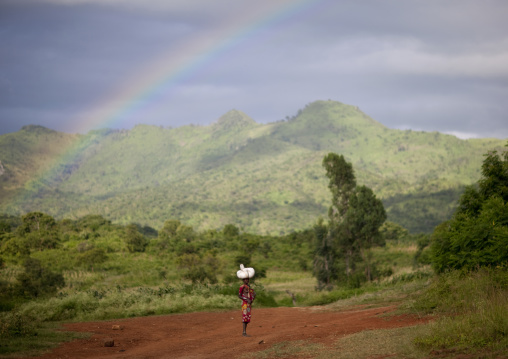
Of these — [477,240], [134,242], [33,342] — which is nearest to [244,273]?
[33,342]

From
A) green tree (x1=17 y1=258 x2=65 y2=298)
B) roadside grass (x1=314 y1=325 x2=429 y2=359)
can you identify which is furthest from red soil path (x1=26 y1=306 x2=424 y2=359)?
green tree (x1=17 y1=258 x2=65 y2=298)

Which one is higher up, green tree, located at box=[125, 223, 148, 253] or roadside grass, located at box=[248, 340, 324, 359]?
green tree, located at box=[125, 223, 148, 253]

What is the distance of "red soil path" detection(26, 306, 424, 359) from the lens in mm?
11766

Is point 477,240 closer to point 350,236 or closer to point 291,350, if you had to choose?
point 291,350

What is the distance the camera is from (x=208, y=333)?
1575 cm

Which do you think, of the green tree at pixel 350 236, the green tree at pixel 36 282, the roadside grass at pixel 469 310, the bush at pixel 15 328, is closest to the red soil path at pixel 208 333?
the roadside grass at pixel 469 310

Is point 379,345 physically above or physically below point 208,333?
above

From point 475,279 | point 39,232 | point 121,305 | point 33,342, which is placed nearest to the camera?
point 33,342

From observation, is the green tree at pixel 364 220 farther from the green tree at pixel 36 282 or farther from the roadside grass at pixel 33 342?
the roadside grass at pixel 33 342

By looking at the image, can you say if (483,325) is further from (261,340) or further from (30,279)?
(30,279)

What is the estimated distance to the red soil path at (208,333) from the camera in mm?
11766

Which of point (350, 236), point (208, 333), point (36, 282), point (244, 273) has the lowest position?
point (208, 333)

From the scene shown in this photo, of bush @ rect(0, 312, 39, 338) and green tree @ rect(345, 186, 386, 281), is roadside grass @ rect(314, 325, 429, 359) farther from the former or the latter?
green tree @ rect(345, 186, 386, 281)

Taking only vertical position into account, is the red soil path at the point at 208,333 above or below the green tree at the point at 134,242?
below
